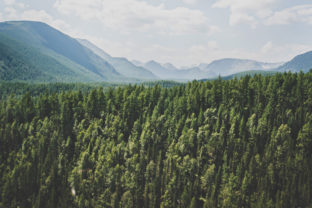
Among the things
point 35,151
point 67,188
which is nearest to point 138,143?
point 67,188

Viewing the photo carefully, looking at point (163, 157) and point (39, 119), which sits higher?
point (39, 119)

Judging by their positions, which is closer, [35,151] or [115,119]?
[35,151]

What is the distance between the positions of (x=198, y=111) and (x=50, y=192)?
7461 centimetres

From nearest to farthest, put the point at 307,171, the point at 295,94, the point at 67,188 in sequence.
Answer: the point at 307,171, the point at 67,188, the point at 295,94

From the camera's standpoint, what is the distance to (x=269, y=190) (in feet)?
260

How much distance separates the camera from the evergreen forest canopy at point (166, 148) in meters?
80.6

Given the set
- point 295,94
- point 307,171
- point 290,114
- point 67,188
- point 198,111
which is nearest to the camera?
point 307,171

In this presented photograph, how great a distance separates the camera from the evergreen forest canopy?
8056cm

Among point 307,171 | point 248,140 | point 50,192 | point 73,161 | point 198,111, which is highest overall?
point 198,111

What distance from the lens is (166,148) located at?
98688 mm

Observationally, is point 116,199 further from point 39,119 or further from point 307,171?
point 307,171

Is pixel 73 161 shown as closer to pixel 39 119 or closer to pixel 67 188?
pixel 67 188

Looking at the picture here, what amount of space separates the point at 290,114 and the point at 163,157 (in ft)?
189

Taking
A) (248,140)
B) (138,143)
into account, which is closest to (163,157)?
(138,143)
